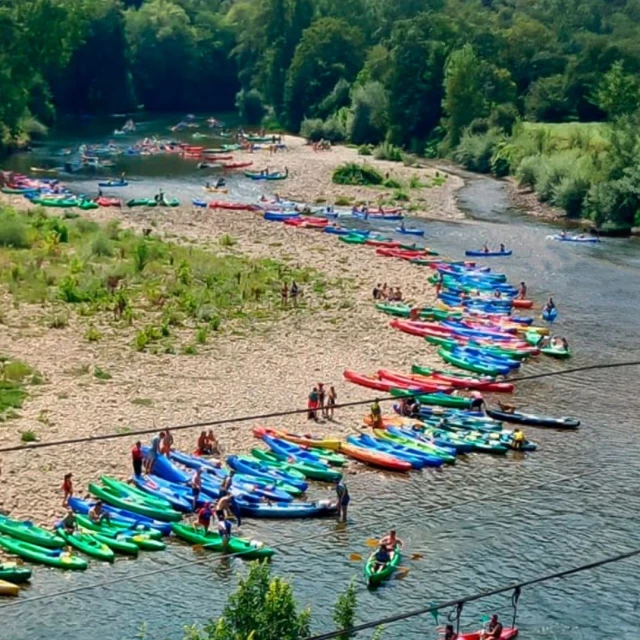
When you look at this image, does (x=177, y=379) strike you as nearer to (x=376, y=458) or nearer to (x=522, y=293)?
(x=376, y=458)

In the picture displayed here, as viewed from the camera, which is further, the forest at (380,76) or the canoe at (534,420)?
the forest at (380,76)

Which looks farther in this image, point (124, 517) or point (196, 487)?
point (196, 487)

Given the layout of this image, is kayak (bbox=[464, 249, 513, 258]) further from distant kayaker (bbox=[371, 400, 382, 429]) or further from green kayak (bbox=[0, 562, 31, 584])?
green kayak (bbox=[0, 562, 31, 584])

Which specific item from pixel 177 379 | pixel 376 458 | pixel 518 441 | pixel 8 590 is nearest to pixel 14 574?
pixel 8 590

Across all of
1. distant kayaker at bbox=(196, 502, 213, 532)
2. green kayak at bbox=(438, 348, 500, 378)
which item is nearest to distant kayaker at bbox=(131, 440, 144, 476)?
distant kayaker at bbox=(196, 502, 213, 532)

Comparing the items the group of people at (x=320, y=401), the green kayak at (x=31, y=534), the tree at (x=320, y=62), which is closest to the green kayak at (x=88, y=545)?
the green kayak at (x=31, y=534)

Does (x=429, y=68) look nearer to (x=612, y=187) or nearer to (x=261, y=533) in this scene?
(x=612, y=187)

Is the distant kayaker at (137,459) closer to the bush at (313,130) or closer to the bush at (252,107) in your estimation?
the bush at (313,130)
